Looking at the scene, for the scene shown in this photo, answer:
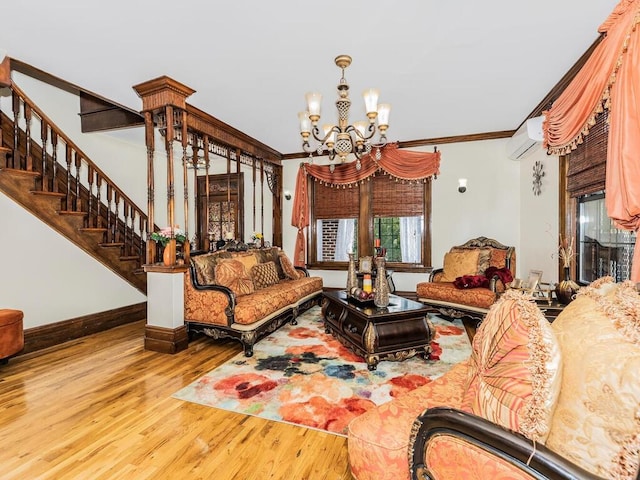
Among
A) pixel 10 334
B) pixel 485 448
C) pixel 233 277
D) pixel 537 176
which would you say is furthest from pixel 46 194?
pixel 537 176

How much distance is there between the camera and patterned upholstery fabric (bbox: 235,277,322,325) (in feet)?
10.5

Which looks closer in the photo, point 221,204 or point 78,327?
point 78,327

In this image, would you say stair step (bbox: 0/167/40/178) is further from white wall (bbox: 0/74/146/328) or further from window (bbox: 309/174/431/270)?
window (bbox: 309/174/431/270)

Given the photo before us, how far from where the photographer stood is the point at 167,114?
3344 millimetres

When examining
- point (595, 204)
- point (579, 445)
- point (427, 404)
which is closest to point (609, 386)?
point (579, 445)

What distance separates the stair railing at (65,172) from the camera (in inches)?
133

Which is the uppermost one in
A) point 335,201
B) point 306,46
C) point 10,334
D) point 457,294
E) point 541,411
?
point 306,46

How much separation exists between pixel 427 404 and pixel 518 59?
2958mm

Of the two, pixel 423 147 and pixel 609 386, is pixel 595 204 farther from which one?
pixel 609 386

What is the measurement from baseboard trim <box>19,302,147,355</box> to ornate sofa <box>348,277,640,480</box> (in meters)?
3.84

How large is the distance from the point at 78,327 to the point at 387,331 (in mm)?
3661

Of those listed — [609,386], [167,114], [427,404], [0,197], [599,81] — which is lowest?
[427,404]

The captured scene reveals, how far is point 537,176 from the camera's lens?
4.27m

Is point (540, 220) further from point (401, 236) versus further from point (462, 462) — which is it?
point (462, 462)
